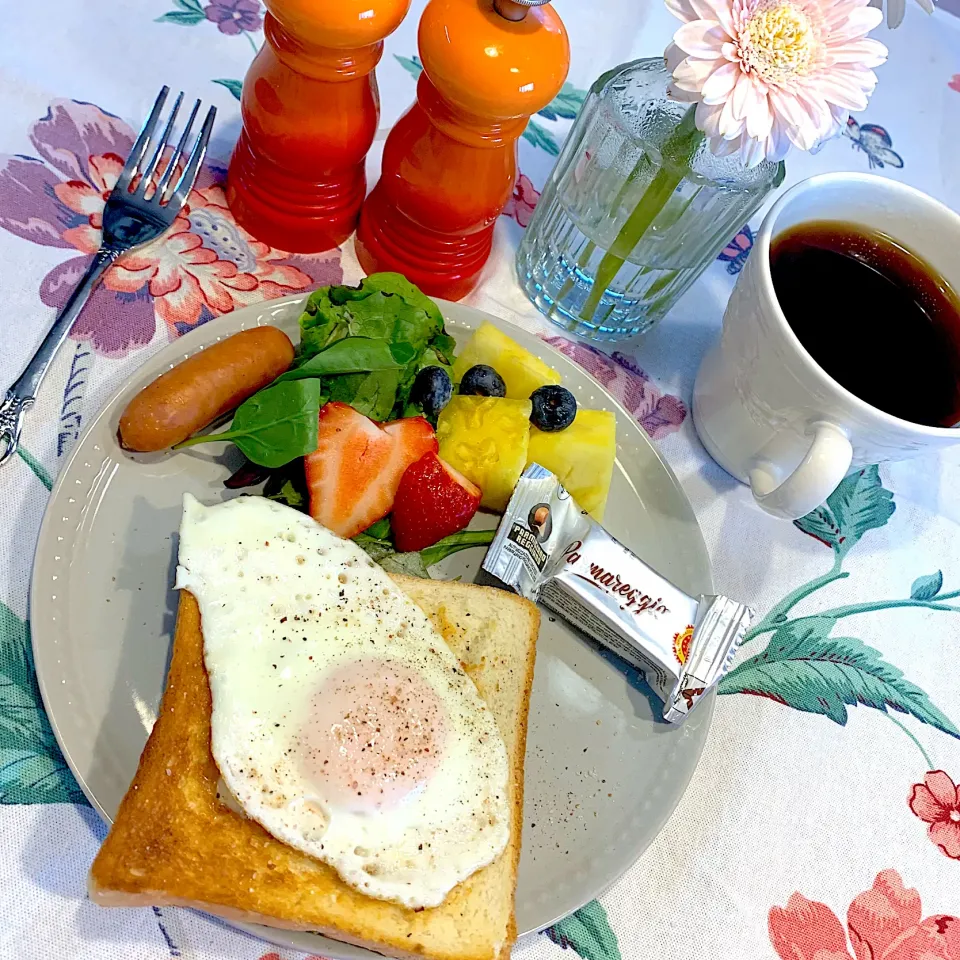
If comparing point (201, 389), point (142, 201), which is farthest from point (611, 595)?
point (142, 201)

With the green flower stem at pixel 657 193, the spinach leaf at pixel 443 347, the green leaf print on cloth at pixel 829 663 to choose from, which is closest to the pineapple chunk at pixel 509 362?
the spinach leaf at pixel 443 347

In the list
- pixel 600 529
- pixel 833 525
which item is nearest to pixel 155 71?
pixel 600 529

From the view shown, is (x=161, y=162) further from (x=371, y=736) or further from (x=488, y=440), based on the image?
(x=371, y=736)

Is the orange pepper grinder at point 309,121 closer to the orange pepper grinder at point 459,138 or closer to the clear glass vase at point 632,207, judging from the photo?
the orange pepper grinder at point 459,138

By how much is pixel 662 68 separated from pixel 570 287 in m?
0.54

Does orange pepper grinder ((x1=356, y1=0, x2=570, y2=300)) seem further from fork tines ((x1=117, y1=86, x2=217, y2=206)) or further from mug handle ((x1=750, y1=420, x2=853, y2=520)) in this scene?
mug handle ((x1=750, y1=420, x2=853, y2=520))

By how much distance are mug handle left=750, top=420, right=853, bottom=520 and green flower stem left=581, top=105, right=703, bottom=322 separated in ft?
1.92

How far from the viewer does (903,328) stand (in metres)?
1.87

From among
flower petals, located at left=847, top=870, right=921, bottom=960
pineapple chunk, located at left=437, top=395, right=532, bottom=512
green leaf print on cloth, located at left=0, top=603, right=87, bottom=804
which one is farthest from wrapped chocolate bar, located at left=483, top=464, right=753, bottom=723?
green leaf print on cloth, located at left=0, top=603, right=87, bottom=804

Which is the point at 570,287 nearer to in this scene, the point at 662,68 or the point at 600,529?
the point at 662,68

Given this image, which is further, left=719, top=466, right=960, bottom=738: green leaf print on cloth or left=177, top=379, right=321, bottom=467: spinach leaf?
left=719, top=466, right=960, bottom=738: green leaf print on cloth

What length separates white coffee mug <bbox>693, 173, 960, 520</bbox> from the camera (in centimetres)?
163

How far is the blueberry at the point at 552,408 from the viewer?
1811 millimetres

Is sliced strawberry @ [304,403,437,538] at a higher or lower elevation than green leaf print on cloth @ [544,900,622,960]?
higher
